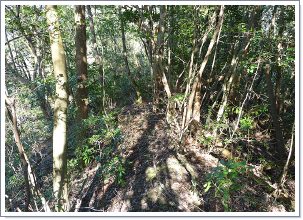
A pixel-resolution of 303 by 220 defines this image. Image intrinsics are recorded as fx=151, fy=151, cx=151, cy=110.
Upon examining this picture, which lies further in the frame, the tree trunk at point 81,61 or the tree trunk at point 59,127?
the tree trunk at point 81,61

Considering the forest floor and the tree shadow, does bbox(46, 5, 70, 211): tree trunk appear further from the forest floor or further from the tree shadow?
the tree shadow

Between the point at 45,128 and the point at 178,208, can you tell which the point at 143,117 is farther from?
the point at 178,208

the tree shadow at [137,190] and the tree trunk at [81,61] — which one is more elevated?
the tree trunk at [81,61]

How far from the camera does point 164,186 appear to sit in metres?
3.49

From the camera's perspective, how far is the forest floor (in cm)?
313

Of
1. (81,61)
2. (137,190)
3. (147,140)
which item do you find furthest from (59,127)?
(147,140)

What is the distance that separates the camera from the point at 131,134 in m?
5.55

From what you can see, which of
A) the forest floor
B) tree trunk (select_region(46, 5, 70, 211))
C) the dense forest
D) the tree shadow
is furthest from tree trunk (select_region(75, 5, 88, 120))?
the tree shadow

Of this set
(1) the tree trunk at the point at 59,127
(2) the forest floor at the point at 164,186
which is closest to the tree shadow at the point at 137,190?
(2) the forest floor at the point at 164,186

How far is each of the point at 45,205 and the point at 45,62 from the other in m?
9.56

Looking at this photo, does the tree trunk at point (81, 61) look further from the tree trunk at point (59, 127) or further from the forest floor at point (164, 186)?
the forest floor at point (164, 186)

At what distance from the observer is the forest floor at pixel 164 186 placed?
123 inches

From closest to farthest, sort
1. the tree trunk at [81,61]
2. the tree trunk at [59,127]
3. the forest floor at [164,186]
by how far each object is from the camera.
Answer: the tree trunk at [59,127], the forest floor at [164,186], the tree trunk at [81,61]
